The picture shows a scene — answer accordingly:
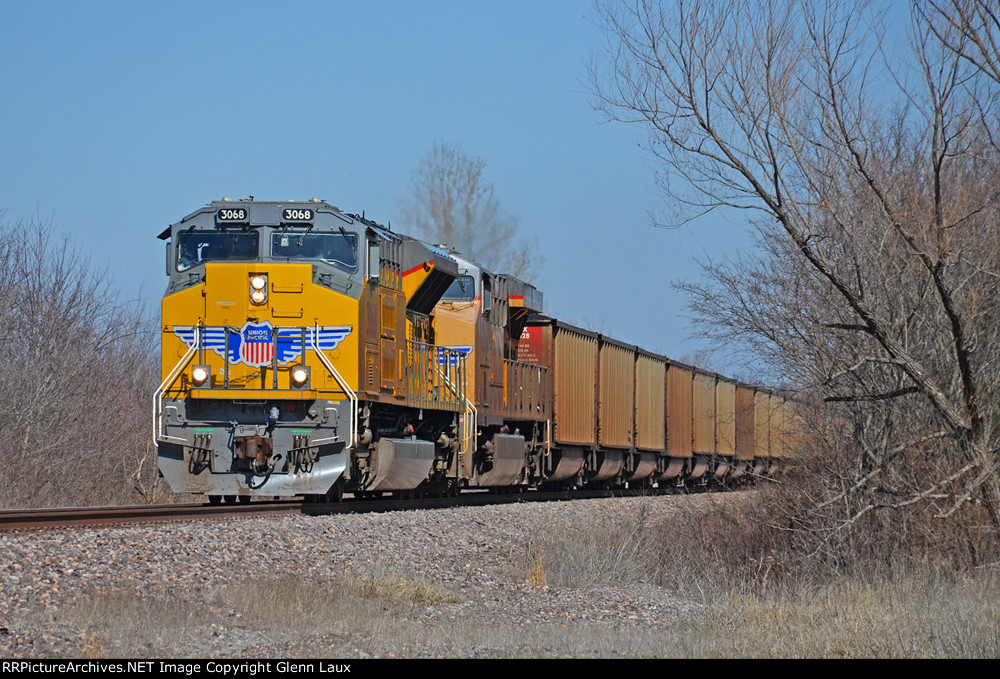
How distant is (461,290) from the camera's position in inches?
718

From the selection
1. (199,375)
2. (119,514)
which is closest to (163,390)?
(199,375)

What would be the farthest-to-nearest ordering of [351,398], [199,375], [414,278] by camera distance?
1. [414,278]
2. [199,375]
3. [351,398]

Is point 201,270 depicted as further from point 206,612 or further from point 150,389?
point 150,389

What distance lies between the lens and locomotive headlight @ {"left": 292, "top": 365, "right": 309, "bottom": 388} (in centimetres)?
1398

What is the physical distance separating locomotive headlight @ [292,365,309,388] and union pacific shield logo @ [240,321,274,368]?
38cm

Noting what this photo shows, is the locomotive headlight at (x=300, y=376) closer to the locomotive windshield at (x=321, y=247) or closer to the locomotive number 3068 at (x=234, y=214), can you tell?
the locomotive windshield at (x=321, y=247)

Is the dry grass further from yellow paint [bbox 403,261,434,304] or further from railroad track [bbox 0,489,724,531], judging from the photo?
yellow paint [bbox 403,261,434,304]

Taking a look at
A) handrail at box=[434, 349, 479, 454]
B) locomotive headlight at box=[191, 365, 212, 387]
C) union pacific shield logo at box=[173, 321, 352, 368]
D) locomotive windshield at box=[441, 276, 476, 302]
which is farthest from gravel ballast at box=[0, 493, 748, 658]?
locomotive windshield at box=[441, 276, 476, 302]

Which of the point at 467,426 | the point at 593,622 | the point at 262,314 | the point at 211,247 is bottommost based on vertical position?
the point at 593,622

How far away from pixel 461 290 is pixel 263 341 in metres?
4.61

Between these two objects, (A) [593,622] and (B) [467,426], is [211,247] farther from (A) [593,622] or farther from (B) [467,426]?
(A) [593,622]

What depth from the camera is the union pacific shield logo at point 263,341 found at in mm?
14234

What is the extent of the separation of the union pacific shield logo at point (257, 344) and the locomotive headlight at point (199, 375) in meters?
0.45
